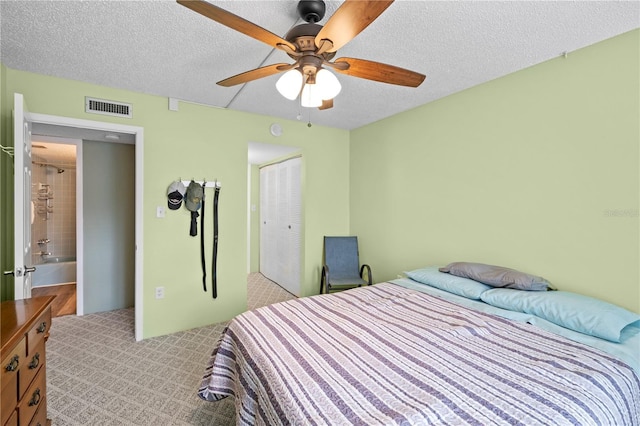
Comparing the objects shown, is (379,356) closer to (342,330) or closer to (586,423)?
(342,330)

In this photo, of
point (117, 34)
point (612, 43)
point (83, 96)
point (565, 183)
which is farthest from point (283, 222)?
point (612, 43)

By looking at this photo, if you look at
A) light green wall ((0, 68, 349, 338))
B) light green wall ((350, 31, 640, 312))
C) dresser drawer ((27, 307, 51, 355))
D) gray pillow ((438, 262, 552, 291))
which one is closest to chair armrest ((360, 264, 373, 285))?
light green wall ((350, 31, 640, 312))

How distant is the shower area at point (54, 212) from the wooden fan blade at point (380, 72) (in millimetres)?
5254

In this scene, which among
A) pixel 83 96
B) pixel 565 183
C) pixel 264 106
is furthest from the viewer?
pixel 264 106

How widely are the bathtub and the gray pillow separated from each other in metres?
5.71

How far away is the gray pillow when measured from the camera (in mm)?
1981

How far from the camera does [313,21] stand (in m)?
1.55

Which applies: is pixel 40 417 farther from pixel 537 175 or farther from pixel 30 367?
pixel 537 175

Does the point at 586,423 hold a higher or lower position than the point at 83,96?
lower

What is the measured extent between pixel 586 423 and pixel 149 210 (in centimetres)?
332

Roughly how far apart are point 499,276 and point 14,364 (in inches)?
109

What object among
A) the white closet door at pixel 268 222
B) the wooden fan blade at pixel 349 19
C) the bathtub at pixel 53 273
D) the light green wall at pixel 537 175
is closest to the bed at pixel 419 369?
the light green wall at pixel 537 175

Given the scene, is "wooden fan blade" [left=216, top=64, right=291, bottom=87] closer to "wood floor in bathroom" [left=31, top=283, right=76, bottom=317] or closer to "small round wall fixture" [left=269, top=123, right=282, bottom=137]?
"small round wall fixture" [left=269, top=123, right=282, bottom=137]

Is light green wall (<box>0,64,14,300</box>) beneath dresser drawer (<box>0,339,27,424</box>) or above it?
above
